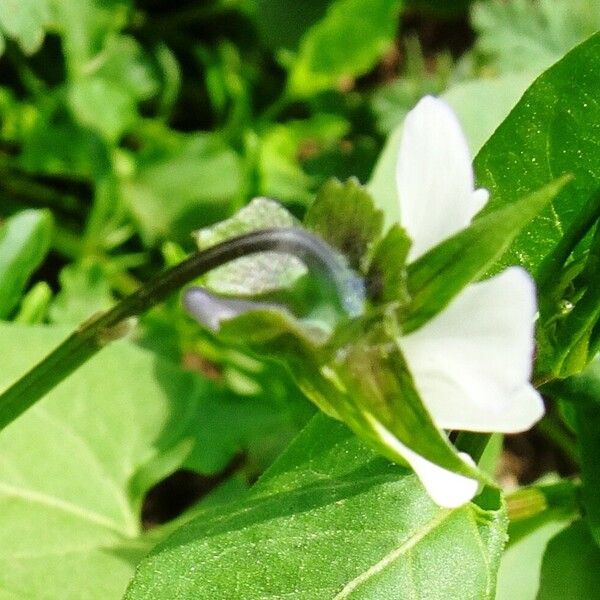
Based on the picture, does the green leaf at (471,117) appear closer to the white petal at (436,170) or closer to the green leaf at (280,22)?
the green leaf at (280,22)

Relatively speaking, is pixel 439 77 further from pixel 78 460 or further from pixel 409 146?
pixel 409 146

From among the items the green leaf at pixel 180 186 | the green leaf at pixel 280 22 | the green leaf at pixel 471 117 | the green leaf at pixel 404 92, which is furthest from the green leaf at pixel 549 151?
the green leaf at pixel 280 22

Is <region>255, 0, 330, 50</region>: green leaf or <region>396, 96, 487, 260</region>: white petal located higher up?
<region>396, 96, 487, 260</region>: white petal

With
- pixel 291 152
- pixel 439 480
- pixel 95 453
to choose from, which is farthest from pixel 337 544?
pixel 291 152

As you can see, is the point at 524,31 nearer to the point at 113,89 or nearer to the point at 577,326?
the point at 113,89

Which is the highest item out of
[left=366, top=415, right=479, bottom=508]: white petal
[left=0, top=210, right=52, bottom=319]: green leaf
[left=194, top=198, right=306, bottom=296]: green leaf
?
[left=194, top=198, right=306, bottom=296]: green leaf

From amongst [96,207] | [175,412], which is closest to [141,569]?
[175,412]

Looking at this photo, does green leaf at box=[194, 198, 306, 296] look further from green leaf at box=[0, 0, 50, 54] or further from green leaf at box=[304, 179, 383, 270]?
green leaf at box=[0, 0, 50, 54]

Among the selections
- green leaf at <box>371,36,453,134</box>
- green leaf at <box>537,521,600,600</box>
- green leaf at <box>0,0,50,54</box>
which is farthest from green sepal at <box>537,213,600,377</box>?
green leaf at <box>371,36,453,134</box>
